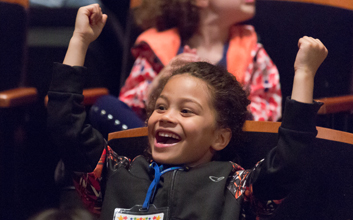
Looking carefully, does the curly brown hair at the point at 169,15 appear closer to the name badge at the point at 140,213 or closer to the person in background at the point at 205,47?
the person in background at the point at 205,47

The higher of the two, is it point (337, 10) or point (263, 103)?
point (337, 10)

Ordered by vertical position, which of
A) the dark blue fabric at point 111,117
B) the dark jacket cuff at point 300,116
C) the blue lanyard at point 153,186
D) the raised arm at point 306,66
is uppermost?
the raised arm at point 306,66

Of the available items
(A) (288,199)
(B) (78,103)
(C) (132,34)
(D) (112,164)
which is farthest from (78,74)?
(C) (132,34)

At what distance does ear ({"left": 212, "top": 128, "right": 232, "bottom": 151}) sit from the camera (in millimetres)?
740

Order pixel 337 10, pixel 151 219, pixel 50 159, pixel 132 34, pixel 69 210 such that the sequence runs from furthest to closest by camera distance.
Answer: pixel 132 34
pixel 337 10
pixel 50 159
pixel 69 210
pixel 151 219

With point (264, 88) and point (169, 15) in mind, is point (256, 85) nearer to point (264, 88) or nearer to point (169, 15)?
point (264, 88)

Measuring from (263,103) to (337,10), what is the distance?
305 millimetres

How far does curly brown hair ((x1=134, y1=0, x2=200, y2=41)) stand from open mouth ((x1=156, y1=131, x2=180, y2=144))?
22.7 inches

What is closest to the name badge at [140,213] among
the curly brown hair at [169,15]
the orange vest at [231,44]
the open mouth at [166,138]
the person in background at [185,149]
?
the person in background at [185,149]

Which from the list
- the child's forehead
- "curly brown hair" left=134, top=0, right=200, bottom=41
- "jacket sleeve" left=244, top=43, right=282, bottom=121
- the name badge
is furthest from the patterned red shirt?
the name badge

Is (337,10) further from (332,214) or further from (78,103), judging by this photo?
(78,103)

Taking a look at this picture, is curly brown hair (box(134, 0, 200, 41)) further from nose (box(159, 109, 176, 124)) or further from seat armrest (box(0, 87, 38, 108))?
nose (box(159, 109, 176, 124))

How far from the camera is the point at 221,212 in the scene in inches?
25.6

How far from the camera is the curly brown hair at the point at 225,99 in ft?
2.44
